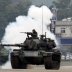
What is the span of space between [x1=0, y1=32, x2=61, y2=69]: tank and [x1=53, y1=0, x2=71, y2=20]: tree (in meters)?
62.2

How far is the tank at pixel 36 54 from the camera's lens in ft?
110

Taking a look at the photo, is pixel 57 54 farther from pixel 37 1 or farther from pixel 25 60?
pixel 37 1

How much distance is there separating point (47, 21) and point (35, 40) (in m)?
14.7

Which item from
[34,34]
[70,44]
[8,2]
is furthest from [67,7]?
[34,34]

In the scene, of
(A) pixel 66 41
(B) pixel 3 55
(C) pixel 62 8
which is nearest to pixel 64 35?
(A) pixel 66 41

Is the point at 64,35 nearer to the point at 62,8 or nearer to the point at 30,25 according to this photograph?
the point at 62,8

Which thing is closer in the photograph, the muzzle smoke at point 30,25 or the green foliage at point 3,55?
the muzzle smoke at point 30,25

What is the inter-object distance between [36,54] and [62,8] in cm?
7210

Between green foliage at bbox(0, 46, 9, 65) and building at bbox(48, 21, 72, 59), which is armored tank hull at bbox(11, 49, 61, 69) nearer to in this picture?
green foliage at bbox(0, 46, 9, 65)

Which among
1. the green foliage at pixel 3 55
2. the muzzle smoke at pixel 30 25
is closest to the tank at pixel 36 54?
the muzzle smoke at pixel 30 25

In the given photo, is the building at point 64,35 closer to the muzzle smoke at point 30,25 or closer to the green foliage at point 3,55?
the green foliage at point 3,55

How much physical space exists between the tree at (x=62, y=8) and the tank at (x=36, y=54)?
204 ft

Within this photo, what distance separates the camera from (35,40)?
35.2m

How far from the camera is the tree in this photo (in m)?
99.3
